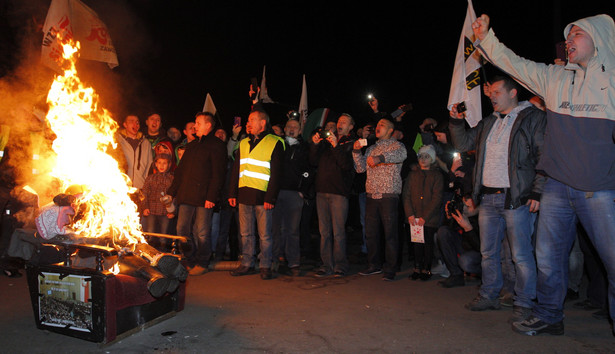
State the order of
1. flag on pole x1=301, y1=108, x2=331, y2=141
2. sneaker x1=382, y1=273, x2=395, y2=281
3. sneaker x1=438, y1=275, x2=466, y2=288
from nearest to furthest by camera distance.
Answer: sneaker x1=438, y1=275, x2=466, y2=288 < sneaker x1=382, y1=273, x2=395, y2=281 < flag on pole x1=301, y1=108, x2=331, y2=141

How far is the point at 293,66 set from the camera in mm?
21594

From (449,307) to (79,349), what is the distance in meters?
3.92

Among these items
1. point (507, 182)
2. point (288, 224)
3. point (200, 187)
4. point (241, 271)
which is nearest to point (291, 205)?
point (288, 224)

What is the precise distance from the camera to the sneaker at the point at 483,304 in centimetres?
486

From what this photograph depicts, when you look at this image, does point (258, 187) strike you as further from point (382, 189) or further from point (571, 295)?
point (571, 295)

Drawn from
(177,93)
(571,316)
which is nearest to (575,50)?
(571,316)

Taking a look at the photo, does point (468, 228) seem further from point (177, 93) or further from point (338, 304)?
point (177, 93)

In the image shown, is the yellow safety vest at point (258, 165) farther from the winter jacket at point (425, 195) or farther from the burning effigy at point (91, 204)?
the winter jacket at point (425, 195)

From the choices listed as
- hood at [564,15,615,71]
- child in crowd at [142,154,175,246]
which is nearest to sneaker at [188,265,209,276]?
child in crowd at [142,154,175,246]

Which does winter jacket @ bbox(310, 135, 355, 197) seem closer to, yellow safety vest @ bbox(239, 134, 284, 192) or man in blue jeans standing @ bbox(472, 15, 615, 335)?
yellow safety vest @ bbox(239, 134, 284, 192)

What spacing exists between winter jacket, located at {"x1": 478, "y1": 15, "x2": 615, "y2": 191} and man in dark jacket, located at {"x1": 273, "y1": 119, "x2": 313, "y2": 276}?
4294mm

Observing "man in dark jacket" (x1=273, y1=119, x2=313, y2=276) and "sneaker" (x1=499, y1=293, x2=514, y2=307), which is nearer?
"sneaker" (x1=499, y1=293, x2=514, y2=307)

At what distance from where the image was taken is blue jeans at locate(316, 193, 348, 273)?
7237mm

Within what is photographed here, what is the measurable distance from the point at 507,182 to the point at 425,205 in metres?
2.43
